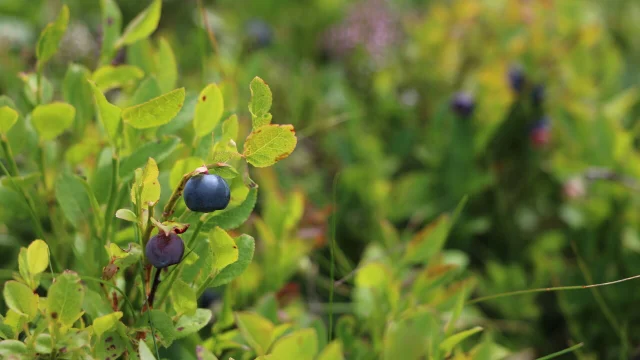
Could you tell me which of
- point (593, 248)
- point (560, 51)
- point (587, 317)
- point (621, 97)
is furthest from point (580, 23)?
point (587, 317)

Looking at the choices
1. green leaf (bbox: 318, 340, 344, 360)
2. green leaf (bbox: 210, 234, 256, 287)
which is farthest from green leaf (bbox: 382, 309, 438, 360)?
green leaf (bbox: 210, 234, 256, 287)

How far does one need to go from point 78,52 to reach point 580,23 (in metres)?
1.40

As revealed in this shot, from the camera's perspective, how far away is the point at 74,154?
1051 millimetres

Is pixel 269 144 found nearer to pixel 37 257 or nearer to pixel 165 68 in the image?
pixel 37 257

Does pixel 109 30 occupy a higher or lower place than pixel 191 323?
higher

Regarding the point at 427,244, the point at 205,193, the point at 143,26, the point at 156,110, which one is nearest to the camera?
the point at 205,193

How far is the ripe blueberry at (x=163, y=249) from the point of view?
27.3 inches

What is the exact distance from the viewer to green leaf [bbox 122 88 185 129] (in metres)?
0.77

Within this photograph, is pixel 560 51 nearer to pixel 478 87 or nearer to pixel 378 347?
pixel 478 87

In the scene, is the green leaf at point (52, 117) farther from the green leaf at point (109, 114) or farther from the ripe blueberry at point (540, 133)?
the ripe blueberry at point (540, 133)

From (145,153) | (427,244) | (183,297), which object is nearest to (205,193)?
(183,297)

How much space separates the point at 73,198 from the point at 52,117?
4.4 inches

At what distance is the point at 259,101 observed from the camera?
0.70 meters

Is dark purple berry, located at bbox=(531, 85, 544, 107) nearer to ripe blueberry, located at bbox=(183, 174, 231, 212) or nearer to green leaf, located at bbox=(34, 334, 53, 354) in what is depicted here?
ripe blueberry, located at bbox=(183, 174, 231, 212)
